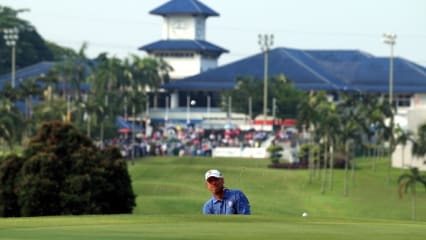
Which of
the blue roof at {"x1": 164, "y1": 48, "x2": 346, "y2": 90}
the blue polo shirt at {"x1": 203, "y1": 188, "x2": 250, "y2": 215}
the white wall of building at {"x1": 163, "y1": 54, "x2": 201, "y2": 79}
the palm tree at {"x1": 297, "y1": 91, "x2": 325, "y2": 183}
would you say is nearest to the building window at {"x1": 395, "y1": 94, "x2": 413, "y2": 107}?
the blue roof at {"x1": 164, "y1": 48, "x2": 346, "y2": 90}

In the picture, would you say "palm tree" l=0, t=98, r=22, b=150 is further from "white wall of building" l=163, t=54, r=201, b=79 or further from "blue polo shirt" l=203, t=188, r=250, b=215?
"white wall of building" l=163, t=54, r=201, b=79

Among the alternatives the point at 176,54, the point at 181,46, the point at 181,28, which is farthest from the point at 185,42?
the point at 181,28

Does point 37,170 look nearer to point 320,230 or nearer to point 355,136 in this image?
point 320,230

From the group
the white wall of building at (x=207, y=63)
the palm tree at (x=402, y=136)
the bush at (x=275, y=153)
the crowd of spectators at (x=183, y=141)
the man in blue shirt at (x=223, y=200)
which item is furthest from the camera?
the white wall of building at (x=207, y=63)

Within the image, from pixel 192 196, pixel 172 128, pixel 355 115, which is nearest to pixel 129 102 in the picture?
pixel 172 128

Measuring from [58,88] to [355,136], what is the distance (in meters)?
56.3

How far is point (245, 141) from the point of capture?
398ft

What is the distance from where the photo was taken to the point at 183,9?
17950 cm

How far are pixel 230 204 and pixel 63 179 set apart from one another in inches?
1181

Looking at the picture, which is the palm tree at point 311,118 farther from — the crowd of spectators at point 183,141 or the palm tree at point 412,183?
the palm tree at point 412,183

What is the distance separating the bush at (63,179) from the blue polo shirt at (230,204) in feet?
89.8

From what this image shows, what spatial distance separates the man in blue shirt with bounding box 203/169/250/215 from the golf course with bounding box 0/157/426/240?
0.88 ft

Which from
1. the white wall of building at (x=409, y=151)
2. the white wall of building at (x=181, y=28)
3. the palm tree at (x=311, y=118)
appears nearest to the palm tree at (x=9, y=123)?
the palm tree at (x=311, y=118)

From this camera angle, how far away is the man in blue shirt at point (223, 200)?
1758cm
